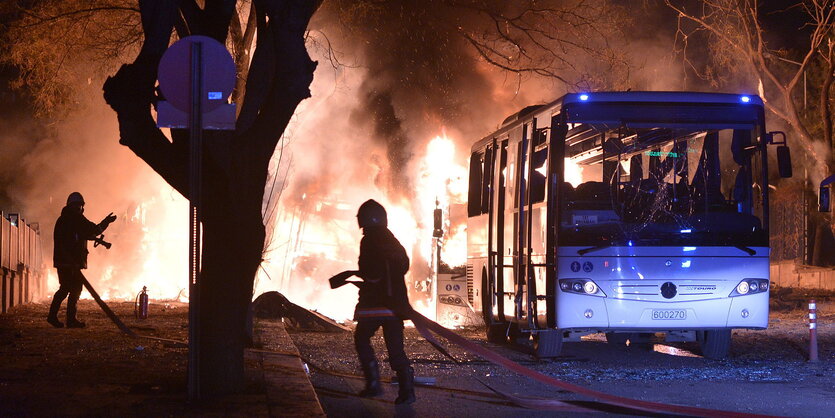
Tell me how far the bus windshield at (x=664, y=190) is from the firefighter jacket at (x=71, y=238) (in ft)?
22.5

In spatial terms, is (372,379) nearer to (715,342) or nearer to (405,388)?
(405,388)

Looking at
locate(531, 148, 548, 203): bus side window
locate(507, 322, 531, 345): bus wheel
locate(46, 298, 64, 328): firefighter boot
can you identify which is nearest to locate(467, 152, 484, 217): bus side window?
locate(507, 322, 531, 345): bus wheel

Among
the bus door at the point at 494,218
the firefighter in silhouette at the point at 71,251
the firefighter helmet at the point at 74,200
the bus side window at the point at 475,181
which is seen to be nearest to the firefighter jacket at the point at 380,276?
the bus door at the point at 494,218

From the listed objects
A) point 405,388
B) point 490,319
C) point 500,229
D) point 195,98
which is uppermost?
point 195,98

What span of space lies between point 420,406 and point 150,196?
32406mm

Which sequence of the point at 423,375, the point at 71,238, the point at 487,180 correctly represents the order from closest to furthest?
1. the point at 423,375
2. the point at 71,238
3. the point at 487,180

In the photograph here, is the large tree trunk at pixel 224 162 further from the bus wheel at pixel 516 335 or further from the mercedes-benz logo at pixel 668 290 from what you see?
the bus wheel at pixel 516 335

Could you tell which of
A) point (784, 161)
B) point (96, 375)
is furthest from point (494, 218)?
point (96, 375)

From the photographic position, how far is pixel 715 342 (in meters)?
12.9

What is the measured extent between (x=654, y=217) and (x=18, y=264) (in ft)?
47.1

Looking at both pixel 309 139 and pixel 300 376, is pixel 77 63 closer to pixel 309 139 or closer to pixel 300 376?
pixel 300 376

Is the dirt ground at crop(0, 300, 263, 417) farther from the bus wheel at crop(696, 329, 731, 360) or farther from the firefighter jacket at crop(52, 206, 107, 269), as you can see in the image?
the bus wheel at crop(696, 329, 731, 360)

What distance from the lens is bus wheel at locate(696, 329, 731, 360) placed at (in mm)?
12836

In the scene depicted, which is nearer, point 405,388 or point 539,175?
point 405,388
